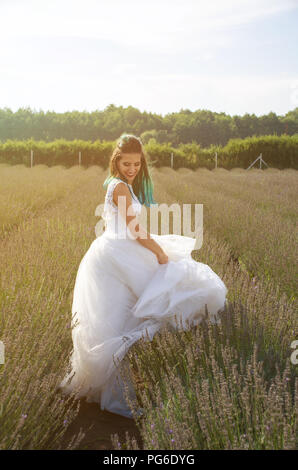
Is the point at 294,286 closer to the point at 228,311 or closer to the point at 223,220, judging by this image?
the point at 228,311

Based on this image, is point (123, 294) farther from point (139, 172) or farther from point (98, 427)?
point (139, 172)

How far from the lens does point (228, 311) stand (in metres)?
1.99

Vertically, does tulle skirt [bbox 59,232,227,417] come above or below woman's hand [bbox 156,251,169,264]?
below

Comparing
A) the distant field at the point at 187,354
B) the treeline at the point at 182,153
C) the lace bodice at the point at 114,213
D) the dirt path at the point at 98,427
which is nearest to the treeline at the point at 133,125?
the treeline at the point at 182,153

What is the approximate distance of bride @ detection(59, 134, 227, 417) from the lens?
6.61 feet

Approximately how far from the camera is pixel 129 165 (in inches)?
90.1

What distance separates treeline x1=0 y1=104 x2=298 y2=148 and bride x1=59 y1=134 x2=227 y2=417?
45516mm

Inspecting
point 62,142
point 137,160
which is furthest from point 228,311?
point 62,142

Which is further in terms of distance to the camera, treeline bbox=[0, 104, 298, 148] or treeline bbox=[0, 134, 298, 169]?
treeline bbox=[0, 104, 298, 148]

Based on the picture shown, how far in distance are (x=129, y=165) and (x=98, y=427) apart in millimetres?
1300

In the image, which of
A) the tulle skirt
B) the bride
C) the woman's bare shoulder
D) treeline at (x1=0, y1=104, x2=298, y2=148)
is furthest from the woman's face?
treeline at (x1=0, y1=104, x2=298, y2=148)

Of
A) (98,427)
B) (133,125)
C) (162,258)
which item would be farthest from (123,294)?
(133,125)

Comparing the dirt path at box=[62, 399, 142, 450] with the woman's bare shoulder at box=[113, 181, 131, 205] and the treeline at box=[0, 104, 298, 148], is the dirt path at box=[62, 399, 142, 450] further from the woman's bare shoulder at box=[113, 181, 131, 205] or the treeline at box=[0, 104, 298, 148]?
the treeline at box=[0, 104, 298, 148]

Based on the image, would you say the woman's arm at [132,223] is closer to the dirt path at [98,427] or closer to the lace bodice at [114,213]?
the lace bodice at [114,213]
